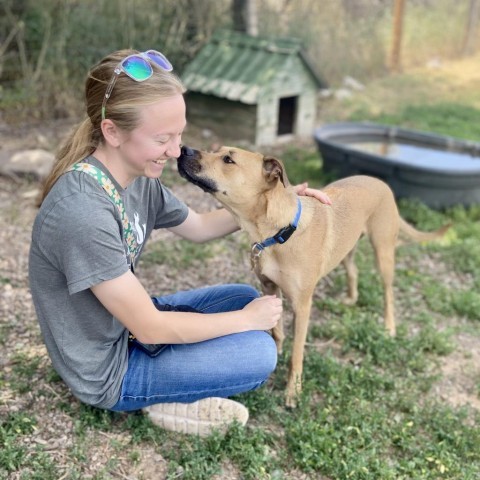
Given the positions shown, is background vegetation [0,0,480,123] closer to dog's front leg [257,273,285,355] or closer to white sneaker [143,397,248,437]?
dog's front leg [257,273,285,355]

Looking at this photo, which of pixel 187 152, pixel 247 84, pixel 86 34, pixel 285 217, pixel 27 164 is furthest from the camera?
pixel 86 34

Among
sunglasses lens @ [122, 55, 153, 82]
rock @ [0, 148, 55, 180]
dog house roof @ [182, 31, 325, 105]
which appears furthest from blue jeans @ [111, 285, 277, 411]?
dog house roof @ [182, 31, 325, 105]

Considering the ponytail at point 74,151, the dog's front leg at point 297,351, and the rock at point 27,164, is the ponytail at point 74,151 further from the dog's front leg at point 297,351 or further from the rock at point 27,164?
the rock at point 27,164

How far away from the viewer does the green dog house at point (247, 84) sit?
304 inches

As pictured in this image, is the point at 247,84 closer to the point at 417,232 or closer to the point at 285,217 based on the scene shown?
the point at 417,232

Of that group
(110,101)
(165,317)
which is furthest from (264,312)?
(110,101)

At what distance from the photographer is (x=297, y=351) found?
3.51 meters

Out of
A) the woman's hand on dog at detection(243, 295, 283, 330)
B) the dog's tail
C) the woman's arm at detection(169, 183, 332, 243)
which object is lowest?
the dog's tail

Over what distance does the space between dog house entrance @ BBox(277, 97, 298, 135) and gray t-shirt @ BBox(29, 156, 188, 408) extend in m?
Result: 5.95

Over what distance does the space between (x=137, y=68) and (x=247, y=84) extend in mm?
5431

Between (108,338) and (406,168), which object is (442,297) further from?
(108,338)

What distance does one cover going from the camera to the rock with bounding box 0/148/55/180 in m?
6.22

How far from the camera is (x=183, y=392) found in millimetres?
2914

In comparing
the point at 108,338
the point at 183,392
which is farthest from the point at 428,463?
the point at 108,338
